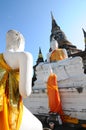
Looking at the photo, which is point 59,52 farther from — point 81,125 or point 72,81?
point 81,125

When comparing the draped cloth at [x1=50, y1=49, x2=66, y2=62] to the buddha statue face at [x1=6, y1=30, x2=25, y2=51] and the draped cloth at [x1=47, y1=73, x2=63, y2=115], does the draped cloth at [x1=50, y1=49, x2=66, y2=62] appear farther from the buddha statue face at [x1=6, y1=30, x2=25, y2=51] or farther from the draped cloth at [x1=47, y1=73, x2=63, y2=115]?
the buddha statue face at [x1=6, y1=30, x2=25, y2=51]

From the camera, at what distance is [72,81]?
18.0 ft

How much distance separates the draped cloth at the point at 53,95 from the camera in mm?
5324

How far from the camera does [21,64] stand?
72.3 inches

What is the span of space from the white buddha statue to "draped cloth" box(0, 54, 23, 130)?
0.06 feet

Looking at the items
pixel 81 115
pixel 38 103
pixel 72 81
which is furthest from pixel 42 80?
pixel 81 115

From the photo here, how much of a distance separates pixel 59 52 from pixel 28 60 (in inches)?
175

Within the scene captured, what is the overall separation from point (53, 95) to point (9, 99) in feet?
11.7

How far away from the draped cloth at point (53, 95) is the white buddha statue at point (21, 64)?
3340mm

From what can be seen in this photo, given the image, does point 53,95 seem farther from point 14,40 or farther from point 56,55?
point 14,40

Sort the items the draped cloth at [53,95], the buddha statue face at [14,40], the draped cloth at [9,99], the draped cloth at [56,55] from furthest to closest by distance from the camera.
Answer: the draped cloth at [56,55] → the draped cloth at [53,95] → the buddha statue face at [14,40] → the draped cloth at [9,99]

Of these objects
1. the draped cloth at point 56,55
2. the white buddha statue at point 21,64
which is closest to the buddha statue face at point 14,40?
the white buddha statue at point 21,64

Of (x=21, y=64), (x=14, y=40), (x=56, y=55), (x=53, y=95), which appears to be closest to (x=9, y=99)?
(x=21, y=64)

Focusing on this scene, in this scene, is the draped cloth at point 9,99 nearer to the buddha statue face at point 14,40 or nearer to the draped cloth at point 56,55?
the buddha statue face at point 14,40
